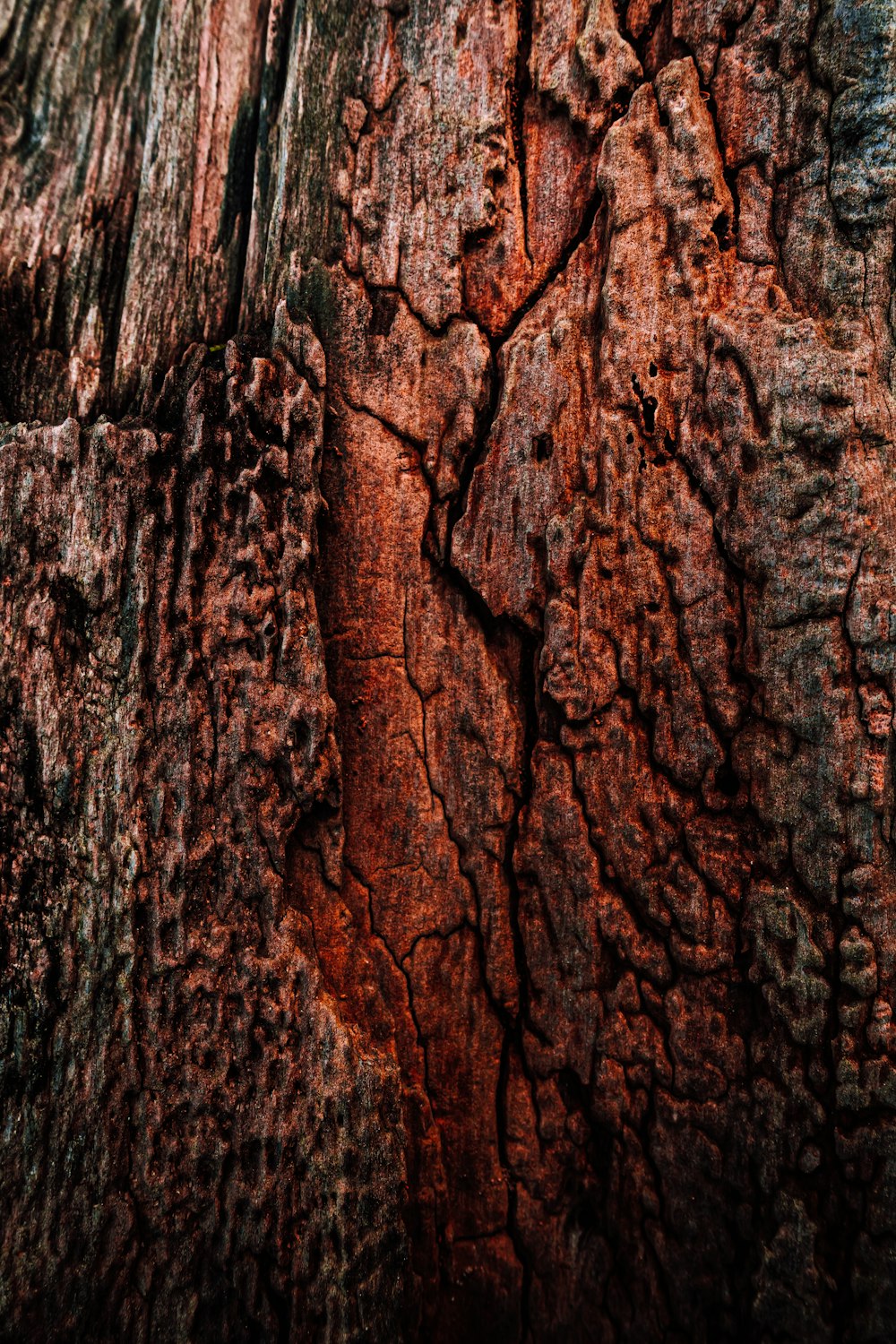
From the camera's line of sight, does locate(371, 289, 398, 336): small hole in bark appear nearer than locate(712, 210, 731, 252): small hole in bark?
No

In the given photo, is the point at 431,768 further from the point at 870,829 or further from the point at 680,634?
the point at 870,829

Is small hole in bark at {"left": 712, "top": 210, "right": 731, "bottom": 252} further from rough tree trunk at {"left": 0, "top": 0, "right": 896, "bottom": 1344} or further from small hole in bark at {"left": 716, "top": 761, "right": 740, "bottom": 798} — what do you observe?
small hole in bark at {"left": 716, "top": 761, "right": 740, "bottom": 798}

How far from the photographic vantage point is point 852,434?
1.63 meters

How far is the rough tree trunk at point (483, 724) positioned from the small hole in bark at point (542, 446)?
0.02 m

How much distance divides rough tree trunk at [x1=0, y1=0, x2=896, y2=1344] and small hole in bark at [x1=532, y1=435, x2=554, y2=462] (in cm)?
2

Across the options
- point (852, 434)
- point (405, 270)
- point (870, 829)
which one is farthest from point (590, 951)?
point (405, 270)

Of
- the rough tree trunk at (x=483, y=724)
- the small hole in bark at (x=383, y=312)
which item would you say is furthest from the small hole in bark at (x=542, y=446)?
the small hole in bark at (x=383, y=312)

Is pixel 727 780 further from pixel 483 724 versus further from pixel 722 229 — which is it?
pixel 722 229

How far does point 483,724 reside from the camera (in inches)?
72.5

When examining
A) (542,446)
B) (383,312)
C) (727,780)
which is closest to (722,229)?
(542,446)

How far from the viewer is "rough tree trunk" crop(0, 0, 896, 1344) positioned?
1.64 metres

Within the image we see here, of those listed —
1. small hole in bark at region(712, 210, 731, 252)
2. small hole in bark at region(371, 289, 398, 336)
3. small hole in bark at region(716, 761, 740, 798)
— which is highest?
small hole in bark at region(712, 210, 731, 252)

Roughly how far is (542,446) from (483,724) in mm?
642

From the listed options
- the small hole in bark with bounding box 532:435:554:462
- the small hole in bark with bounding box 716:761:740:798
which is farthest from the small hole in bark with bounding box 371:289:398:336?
the small hole in bark with bounding box 716:761:740:798
